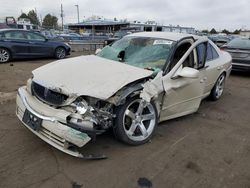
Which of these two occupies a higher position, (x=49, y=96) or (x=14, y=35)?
(x=14, y=35)

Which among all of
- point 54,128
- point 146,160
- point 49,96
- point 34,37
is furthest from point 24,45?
point 146,160

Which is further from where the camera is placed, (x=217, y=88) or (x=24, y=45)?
(x=24, y=45)

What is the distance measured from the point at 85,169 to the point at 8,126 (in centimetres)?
183

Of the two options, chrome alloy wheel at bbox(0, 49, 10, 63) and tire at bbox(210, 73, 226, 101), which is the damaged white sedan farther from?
chrome alloy wheel at bbox(0, 49, 10, 63)

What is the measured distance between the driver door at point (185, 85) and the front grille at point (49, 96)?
1.51 metres

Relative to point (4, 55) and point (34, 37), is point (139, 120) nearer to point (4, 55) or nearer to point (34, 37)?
point (4, 55)

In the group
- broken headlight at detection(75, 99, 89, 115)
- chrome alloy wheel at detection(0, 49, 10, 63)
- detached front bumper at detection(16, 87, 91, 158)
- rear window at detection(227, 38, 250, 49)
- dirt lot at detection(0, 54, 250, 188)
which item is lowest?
dirt lot at detection(0, 54, 250, 188)

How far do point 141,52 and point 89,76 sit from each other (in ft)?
4.31

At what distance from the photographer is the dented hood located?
2902 millimetres

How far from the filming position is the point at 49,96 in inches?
121

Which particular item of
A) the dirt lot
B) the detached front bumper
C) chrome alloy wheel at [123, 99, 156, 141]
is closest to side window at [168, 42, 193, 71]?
chrome alloy wheel at [123, 99, 156, 141]

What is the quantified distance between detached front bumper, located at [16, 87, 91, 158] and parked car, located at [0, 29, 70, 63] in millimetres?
8175

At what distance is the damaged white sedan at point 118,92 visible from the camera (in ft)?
9.28

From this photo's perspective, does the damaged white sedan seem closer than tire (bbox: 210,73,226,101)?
Yes
